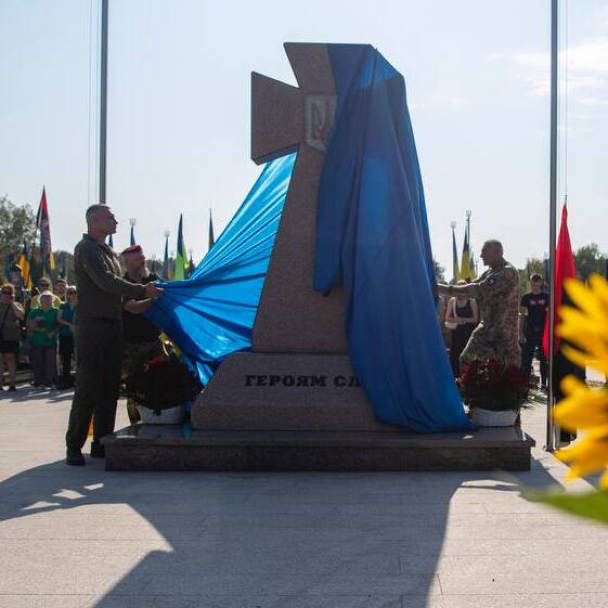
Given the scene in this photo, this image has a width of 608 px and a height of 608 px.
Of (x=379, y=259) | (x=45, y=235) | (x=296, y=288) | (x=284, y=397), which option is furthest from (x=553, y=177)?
(x=45, y=235)

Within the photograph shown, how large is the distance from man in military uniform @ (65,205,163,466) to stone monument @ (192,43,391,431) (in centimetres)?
89

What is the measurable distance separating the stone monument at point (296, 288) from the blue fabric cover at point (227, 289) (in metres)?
0.79

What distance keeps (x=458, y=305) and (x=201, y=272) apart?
7105 mm

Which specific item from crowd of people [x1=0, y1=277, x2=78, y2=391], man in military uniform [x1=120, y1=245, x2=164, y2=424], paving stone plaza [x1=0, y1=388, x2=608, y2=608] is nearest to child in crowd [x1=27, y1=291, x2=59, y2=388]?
crowd of people [x1=0, y1=277, x2=78, y2=391]

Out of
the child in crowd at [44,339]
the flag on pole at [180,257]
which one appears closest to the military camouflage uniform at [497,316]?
the child in crowd at [44,339]

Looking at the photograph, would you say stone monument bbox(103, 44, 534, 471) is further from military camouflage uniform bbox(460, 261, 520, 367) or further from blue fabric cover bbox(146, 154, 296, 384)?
military camouflage uniform bbox(460, 261, 520, 367)

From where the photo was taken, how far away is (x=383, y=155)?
7.63 m

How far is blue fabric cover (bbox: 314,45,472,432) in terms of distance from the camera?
7461 millimetres

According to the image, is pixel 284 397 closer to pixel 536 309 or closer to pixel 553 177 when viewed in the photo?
pixel 553 177

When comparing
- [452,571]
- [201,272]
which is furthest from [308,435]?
[452,571]

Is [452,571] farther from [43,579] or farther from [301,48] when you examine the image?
[301,48]

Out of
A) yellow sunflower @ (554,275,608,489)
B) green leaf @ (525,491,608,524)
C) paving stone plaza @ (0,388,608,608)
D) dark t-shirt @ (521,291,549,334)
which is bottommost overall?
paving stone plaza @ (0,388,608,608)

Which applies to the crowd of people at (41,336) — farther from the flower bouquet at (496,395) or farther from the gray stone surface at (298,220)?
the flower bouquet at (496,395)

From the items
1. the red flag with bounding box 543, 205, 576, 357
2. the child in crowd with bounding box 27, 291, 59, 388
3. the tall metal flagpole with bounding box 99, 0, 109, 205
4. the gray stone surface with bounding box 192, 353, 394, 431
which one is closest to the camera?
the gray stone surface with bounding box 192, 353, 394, 431
